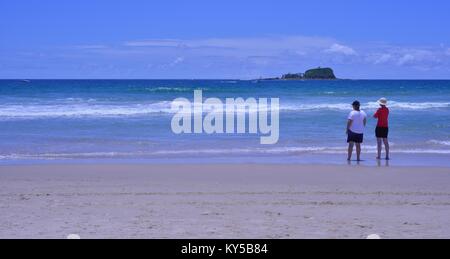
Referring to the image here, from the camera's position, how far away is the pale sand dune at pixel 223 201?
6793 millimetres

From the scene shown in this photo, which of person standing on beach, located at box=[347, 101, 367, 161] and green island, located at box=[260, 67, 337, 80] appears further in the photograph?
green island, located at box=[260, 67, 337, 80]

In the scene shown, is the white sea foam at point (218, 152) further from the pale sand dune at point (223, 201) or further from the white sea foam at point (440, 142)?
the pale sand dune at point (223, 201)

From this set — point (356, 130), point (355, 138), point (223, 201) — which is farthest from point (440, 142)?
point (223, 201)

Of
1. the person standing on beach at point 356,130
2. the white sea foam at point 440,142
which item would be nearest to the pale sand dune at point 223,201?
the person standing on beach at point 356,130

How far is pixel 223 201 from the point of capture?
8.71 metres

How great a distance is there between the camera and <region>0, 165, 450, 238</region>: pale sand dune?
267 inches

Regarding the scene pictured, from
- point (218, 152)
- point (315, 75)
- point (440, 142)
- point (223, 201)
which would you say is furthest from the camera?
point (315, 75)

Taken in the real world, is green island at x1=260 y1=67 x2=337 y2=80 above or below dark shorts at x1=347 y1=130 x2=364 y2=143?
above

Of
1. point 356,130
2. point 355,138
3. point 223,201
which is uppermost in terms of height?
point 356,130

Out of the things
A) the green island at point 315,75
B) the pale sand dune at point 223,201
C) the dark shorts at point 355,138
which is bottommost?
the pale sand dune at point 223,201

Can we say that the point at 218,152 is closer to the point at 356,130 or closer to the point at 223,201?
the point at 356,130

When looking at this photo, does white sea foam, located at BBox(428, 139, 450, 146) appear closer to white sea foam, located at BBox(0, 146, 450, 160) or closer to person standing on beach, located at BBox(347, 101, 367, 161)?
white sea foam, located at BBox(0, 146, 450, 160)

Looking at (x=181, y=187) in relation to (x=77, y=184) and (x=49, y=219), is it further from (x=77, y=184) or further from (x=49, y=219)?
(x=49, y=219)

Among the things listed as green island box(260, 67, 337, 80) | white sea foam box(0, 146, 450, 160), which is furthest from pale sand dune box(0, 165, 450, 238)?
green island box(260, 67, 337, 80)
